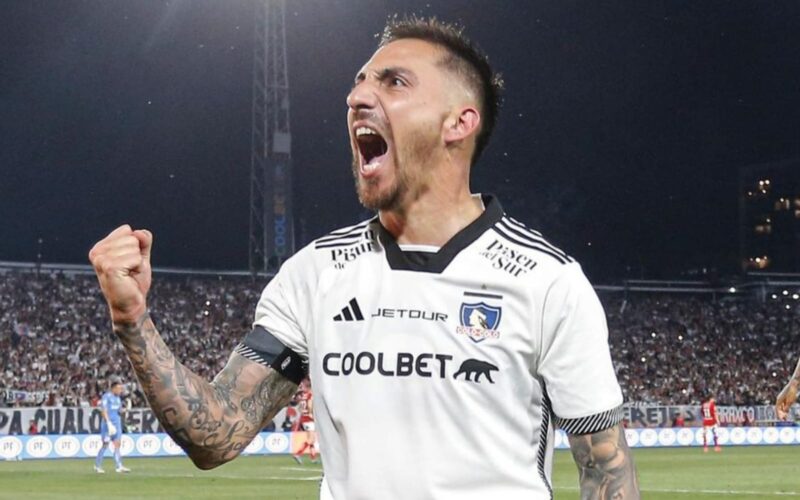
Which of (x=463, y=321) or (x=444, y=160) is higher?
(x=444, y=160)

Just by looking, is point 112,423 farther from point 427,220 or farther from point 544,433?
point 544,433

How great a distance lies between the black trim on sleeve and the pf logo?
0.66 meters

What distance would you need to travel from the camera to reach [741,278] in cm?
8131

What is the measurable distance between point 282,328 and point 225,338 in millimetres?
45777

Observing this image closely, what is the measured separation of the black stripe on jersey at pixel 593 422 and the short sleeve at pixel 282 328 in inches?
35.1

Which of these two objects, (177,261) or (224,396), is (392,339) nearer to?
(224,396)

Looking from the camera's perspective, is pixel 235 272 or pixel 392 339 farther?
pixel 235 272

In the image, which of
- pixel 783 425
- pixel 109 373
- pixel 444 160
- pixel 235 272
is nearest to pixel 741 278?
pixel 783 425

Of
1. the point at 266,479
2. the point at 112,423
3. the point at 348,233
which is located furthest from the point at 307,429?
the point at 348,233

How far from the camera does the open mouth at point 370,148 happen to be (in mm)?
4094

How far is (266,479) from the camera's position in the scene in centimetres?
2598

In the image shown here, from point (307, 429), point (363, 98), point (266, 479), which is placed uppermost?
point (363, 98)

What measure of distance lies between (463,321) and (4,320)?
144 ft

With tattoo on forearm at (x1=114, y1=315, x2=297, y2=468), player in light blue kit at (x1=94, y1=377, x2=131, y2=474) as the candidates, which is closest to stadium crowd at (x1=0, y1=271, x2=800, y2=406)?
player in light blue kit at (x1=94, y1=377, x2=131, y2=474)
